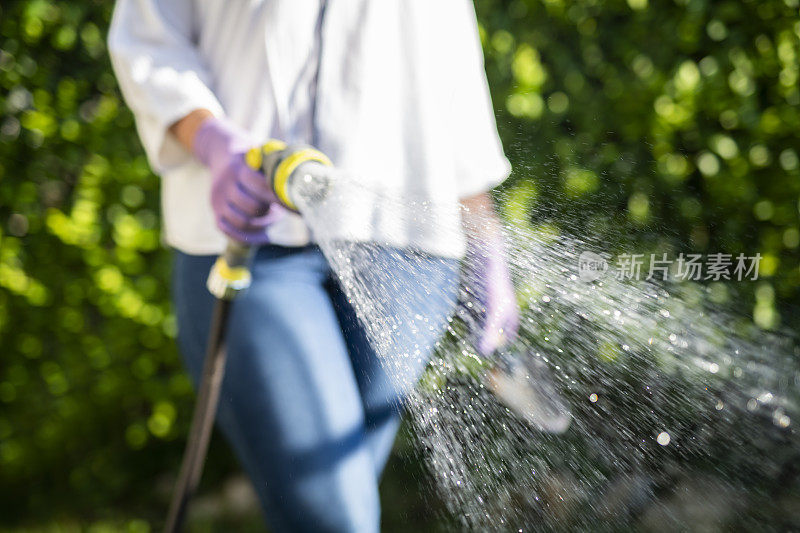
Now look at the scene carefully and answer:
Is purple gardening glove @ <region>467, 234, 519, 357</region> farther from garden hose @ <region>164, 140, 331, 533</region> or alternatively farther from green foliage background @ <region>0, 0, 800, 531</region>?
green foliage background @ <region>0, 0, 800, 531</region>

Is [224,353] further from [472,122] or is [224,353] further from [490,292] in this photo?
[472,122]

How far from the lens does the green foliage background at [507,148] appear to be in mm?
2355

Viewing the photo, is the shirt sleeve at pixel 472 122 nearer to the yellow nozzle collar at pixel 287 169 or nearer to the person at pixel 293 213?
the person at pixel 293 213

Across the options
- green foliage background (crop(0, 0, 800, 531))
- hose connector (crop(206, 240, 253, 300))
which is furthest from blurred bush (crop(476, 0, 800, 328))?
hose connector (crop(206, 240, 253, 300))

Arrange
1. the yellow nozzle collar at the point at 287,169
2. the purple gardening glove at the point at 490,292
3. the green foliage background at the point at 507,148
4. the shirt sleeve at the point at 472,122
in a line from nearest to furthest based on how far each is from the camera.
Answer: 1. the yellow nozzle collar at the point at 287,169
2. the shirt sleeve at the point at 472,122
3. the purple gardening glove at the point at 490,292
4. the green foliage background at the point at 507,148

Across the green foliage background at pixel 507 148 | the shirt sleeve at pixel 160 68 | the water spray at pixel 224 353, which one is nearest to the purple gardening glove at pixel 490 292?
the water spray at pixel 224 353

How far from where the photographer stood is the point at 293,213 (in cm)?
117

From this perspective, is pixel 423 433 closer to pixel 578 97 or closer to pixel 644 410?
pixel 644 410

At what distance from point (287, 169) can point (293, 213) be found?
0.13 m

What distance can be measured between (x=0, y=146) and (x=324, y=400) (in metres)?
1.73

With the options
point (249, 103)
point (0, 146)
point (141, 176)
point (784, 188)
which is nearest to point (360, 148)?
point (249, 103)

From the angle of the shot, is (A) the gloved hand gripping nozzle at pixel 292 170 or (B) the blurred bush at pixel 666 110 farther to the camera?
(B) the blurred bush at pixel 666 110

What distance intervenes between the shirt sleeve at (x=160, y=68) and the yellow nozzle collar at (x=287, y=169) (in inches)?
10.3

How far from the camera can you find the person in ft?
3.90
